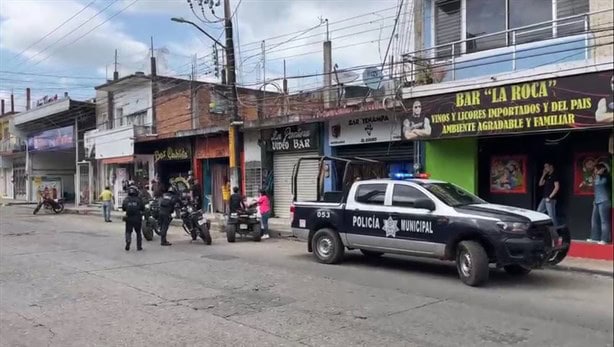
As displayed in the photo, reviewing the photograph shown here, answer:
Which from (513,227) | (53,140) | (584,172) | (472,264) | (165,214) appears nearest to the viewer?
(513,227)

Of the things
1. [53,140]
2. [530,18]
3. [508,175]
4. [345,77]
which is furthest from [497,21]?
[53,140]

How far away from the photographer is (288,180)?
22.0m

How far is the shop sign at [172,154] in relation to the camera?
27081 mm

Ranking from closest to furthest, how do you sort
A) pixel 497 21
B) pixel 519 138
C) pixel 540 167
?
pixel 540 167 → pixel 519 138 → pixel 497 21

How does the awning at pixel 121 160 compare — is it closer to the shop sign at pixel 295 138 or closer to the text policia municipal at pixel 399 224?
the shop sign at pixel 295 138

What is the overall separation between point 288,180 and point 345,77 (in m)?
4.69

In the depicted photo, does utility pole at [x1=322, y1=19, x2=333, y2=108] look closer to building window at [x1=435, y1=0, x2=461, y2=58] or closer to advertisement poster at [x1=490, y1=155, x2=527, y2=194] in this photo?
building window at [x1=435, y1=0, x2=461, y2=58]

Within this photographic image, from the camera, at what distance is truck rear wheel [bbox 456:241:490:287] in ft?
28.2

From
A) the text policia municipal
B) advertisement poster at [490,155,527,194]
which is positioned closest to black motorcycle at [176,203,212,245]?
the text policia municipal

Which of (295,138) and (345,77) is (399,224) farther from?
(295,138)

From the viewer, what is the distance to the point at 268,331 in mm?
6266

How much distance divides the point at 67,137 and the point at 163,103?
1221 centimetres

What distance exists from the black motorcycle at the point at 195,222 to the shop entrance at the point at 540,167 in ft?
24.6

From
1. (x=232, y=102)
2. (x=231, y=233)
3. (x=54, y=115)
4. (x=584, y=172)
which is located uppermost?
(x=54, y=115)
